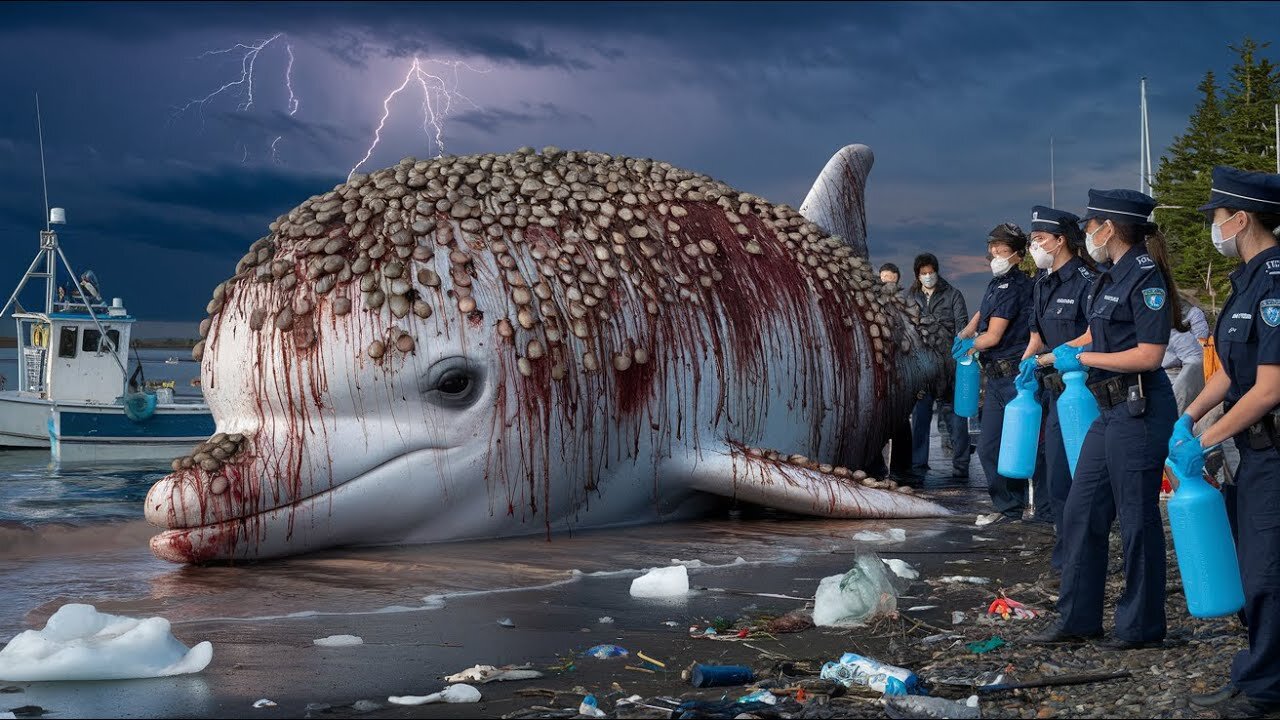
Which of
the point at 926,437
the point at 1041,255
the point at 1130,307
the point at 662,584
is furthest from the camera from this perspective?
the point at 926,437

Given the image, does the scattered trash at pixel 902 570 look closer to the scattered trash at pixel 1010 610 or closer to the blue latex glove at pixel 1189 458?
the scattered trash at pixel 1010 610

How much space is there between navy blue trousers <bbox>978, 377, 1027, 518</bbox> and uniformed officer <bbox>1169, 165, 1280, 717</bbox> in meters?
5.19

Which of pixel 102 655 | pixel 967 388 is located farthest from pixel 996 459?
pixel 102 655

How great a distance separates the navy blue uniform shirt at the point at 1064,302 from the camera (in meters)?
8.02

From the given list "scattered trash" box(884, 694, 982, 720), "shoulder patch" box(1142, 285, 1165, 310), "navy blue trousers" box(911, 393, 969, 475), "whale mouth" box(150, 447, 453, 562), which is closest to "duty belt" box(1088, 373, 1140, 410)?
"shoulder patch" box(1142, 285, 1165, 310)

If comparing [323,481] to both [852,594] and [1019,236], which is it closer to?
[852,594]

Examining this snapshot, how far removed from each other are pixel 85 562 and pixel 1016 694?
22.6 feet

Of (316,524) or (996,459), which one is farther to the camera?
(996,459)

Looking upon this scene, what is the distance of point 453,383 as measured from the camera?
9.12 metres

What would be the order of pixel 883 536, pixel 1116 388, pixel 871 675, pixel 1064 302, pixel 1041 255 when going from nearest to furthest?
pixel 871 675 → pixel 1116 388 → pixel 1064 302 → pixel 1041 255 → pixel 883 536

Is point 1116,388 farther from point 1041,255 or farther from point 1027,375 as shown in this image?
point 1041,255

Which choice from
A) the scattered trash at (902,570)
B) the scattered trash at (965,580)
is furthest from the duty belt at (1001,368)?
the scattered trash at (965,580)

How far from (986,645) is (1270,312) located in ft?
6.76

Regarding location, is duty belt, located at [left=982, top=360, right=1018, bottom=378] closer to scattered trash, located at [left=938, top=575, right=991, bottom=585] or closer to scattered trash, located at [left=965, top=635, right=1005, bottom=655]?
scattered trash, located at [left=938, top=575, right=991, bottom=585]
